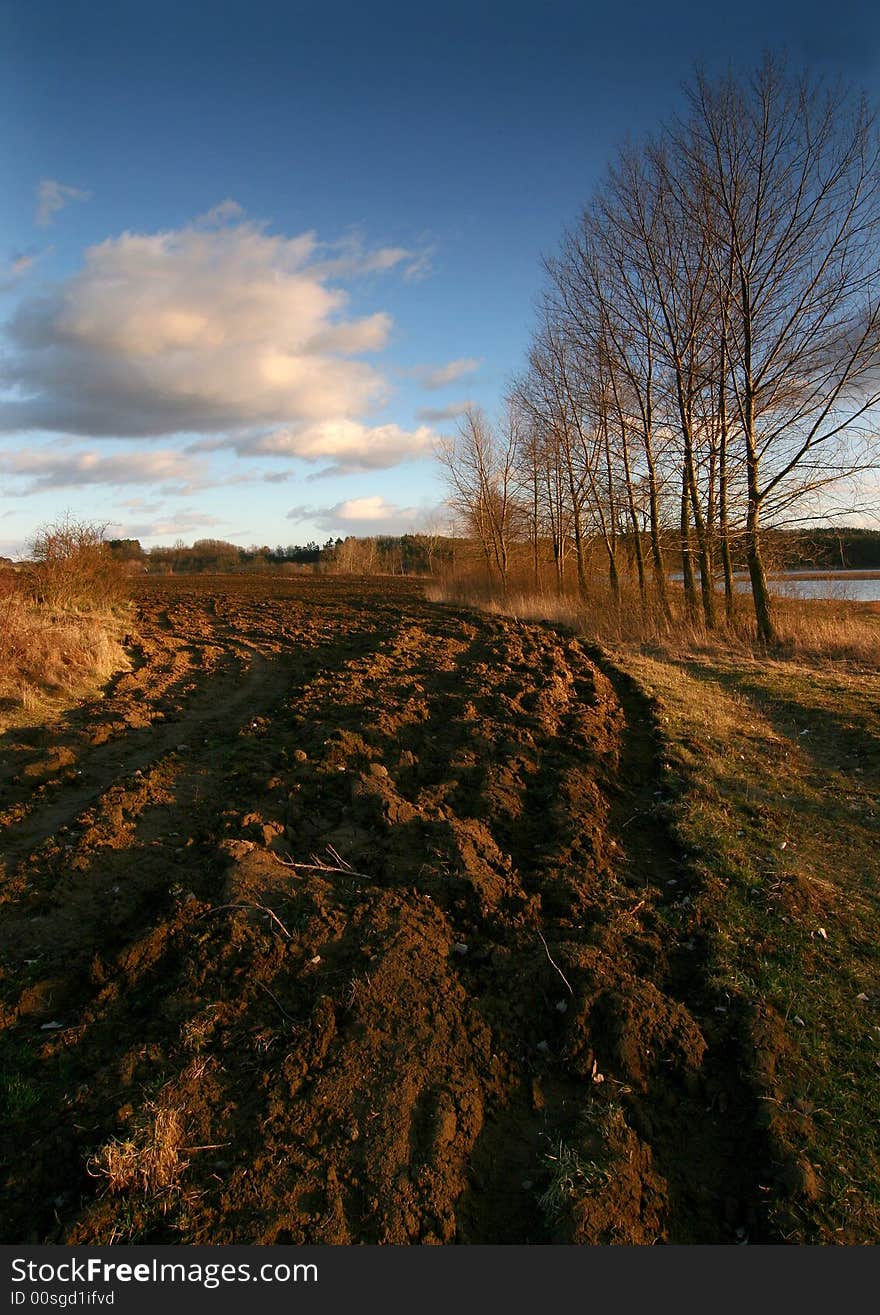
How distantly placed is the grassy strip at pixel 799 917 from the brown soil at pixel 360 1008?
0.54 feet

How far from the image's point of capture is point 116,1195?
8.37 ft

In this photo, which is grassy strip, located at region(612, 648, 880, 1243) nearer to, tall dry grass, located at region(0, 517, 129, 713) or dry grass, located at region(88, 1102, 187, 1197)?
dry grass, located at region(88, 1102, 187, 1197)

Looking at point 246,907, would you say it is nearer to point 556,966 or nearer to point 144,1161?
point 144,1161

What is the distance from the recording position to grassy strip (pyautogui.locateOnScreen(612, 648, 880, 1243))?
282 centimetres

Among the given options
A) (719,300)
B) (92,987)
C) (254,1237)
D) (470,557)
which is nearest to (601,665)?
(719,300)

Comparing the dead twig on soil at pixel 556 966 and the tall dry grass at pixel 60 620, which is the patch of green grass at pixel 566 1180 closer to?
the dead twig on soil at pixel 556 966

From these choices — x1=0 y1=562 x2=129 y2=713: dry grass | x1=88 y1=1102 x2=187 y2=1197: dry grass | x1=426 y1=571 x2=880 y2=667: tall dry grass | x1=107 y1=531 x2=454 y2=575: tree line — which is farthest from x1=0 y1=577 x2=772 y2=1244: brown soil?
x1=107 y1=531 x2=454 y2=575: tree line

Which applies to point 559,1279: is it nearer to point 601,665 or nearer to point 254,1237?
point 254,1237

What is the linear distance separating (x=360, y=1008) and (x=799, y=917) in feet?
9.94

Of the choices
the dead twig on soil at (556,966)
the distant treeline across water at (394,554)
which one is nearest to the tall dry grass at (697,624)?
the distant treeline across water at (394,554)

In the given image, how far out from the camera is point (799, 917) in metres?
4.64

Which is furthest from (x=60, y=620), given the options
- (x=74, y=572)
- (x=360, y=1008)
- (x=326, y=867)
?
(x=360, y=1008)

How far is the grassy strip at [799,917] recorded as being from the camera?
282cm

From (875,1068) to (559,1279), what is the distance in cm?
192
